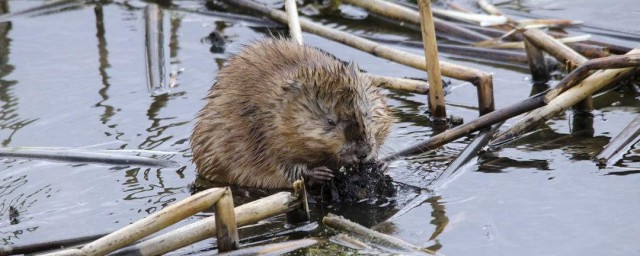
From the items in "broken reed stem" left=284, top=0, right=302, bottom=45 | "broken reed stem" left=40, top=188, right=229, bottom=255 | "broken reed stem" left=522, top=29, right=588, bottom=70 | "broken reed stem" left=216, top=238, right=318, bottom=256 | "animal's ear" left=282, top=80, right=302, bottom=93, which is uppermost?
"broken reed stem" left=284, top=0, right=302, bottom=45

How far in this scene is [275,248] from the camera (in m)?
4.89

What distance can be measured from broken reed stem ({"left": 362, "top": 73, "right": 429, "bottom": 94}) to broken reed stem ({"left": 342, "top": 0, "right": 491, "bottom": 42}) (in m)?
1.25

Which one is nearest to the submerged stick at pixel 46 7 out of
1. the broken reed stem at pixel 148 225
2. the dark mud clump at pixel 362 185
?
the dark mud clump at pixel 362 185

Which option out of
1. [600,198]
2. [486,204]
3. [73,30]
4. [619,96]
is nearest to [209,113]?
[486,204]

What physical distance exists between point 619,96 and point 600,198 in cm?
173

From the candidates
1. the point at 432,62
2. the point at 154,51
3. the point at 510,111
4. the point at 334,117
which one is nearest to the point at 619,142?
the point at 510,111

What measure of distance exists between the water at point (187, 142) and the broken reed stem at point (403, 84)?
0.54ft

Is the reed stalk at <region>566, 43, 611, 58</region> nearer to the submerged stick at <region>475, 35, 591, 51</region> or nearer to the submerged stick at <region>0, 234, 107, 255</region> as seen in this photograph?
the submerged stick at <region>475, 35, 591, 51</region>

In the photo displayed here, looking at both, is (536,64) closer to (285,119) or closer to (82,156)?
(285,119)

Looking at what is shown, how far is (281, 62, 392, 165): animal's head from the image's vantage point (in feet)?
18.3

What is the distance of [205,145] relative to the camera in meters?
6.21

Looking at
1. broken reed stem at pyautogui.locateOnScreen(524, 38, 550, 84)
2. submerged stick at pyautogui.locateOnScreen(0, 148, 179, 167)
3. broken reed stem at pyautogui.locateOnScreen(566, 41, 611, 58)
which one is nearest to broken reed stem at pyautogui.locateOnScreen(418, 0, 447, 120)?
broken reed stem at pyautogui.locateOnScreen(524, 38, 550, 84)

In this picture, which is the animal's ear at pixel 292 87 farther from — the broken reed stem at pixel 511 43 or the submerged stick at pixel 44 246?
the broken reed stem at pixel 511 43

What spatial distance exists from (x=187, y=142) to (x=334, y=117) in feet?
4.94
